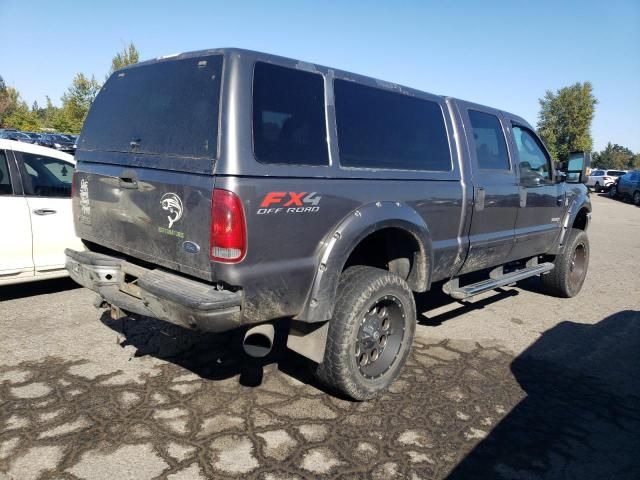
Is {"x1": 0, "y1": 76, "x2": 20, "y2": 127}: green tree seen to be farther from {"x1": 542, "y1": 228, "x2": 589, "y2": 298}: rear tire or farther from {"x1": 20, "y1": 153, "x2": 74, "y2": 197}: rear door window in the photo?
{"x1": 542, "y1": 228, "x2": 589, "y2": 298}: rear tire

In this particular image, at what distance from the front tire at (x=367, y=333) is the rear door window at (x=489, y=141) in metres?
1.66

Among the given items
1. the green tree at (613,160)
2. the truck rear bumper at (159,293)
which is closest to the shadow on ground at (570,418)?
the truck rear bumper at (159,293)

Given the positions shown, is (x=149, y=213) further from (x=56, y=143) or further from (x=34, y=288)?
(x=56, y=143)

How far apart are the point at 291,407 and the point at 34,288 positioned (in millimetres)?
3782

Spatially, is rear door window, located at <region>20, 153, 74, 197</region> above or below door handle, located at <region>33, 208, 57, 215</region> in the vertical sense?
above

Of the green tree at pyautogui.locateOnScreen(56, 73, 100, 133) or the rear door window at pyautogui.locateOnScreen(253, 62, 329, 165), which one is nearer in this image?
the rear door window at pyautogui.locateOnScreen(253, 62, 329, 165)

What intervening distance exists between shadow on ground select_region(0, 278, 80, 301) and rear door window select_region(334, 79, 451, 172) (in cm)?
397

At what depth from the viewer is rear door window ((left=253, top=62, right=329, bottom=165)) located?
2.76 m

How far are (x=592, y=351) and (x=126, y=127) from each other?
4.33 m

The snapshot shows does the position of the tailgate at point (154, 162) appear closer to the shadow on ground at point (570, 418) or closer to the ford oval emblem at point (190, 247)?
the ford oval emblem at point (190, 247)

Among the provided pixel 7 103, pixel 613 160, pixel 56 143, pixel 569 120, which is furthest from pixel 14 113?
pixel 613 160

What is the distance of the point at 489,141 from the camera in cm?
473

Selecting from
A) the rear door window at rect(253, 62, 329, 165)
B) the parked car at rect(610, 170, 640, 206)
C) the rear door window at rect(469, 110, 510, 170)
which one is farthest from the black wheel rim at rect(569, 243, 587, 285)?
the parked car at rect(610, 170, 640, 206)

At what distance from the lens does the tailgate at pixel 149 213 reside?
2723 mm
